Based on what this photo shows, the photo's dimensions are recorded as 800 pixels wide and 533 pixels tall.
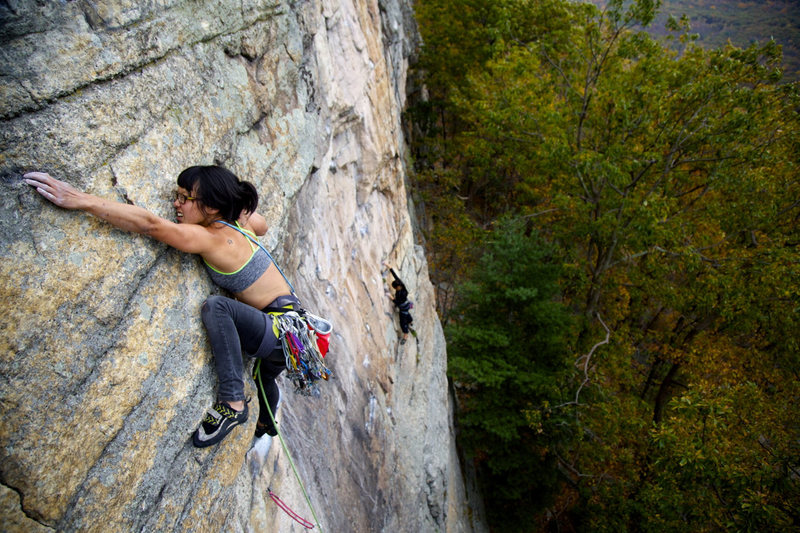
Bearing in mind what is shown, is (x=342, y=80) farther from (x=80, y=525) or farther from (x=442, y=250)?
A: (x=442, y=250)

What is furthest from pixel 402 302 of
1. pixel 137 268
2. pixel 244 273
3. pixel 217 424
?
pixel 137 268

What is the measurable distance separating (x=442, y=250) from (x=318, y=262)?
11412 millimetres

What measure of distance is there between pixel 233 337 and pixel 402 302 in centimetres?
500

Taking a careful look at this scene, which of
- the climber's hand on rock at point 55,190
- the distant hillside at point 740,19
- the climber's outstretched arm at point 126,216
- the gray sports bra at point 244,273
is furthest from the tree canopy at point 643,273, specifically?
the distant hillside at point 740,19

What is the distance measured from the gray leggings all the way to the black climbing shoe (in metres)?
0.06

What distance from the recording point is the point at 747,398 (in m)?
8.51

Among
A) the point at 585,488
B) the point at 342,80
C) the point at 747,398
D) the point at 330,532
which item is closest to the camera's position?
the point at 330,532

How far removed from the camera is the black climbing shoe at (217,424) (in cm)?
252

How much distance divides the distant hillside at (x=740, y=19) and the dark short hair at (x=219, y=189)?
3198 centimetres

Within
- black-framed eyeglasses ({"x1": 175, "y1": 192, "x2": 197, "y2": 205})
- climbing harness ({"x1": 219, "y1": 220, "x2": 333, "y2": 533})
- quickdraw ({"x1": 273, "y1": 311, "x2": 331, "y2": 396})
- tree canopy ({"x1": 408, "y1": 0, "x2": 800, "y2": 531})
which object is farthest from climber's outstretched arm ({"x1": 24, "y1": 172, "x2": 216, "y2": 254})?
tree canopy ({"x1": 408, "y1": 0, "x2": 800, "y2": 531})

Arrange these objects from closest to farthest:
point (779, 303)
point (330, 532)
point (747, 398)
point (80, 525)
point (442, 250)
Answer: point (80, 525)
point (330, 532)
point (747, 398)
point (779, 303)
point (442, 250)

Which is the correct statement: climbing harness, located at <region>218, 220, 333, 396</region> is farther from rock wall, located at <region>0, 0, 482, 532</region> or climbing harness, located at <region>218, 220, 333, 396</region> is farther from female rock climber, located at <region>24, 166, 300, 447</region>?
rock wall, located at <region>0, 0, 482, 532</region>

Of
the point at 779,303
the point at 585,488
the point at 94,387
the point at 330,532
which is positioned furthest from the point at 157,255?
the point at 585,488

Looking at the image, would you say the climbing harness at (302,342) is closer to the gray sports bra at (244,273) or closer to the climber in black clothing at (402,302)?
the gray sports bra at (244,273)
